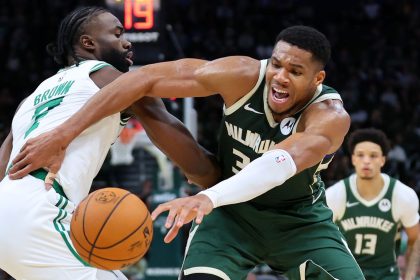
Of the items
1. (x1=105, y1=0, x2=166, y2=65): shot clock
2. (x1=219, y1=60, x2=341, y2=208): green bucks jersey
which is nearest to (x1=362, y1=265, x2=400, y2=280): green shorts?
(x1=219, y1=60, x2=341, y2=208): green bucks jersey

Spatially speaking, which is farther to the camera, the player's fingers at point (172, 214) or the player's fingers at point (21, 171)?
the player's fingers at point (21, 171)

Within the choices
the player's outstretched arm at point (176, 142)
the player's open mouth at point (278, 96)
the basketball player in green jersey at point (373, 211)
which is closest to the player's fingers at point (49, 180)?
the player's outstretched arm at point (176, 142)

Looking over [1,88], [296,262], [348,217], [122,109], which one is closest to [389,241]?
[348,217]

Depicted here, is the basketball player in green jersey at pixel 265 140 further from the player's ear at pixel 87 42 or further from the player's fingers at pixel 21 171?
the player's ear at pixel 87 42

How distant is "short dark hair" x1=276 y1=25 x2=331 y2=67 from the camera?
3908 mm

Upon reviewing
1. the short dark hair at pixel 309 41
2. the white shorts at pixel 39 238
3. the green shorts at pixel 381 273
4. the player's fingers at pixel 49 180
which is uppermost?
the short dark hair at pixel 309 41

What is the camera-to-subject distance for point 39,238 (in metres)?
3.54

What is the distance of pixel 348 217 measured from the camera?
6.23 meters

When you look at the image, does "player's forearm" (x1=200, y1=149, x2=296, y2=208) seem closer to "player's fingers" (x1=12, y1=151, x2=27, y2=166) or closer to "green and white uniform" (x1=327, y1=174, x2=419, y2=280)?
"player's fingers" (x1=12, y1=151, x2=27, y2=166)

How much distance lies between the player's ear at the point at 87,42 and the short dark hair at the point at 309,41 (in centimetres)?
99

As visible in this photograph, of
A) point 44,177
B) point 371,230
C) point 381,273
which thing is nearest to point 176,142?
point 44,177

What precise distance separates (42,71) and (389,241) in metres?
9.94

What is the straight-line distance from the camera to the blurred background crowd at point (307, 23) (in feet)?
44.0

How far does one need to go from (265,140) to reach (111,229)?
107 centimetres
